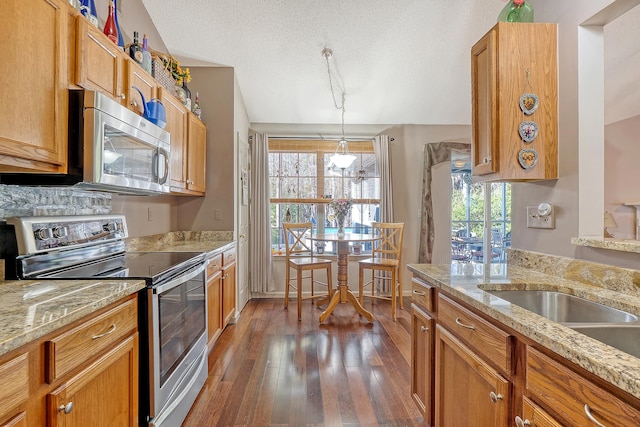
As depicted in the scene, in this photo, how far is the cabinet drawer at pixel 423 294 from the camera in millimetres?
1617

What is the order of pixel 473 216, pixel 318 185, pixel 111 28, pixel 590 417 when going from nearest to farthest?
pixel 590 417 → pixel 111 28 → pixel 318 185 → pixel 473 216

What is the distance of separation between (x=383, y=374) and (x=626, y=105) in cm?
369

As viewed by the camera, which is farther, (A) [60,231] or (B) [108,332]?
(A) [60,231]

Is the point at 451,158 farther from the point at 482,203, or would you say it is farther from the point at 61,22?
the point at 61,22

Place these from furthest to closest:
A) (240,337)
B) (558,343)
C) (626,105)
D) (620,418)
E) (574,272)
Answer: (626,105) → (240,337) → (574,272) → (558,343) → (620,418)

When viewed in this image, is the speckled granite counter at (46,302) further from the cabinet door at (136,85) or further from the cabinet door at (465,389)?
the cabinet door at (465,389)

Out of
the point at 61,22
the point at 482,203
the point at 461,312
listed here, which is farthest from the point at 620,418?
the point at 482,203

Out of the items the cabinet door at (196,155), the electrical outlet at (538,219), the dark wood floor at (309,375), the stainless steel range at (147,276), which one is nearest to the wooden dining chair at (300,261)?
the dark wood floor at (309,375)

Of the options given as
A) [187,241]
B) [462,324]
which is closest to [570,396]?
[462,324]

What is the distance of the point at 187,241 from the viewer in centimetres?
329

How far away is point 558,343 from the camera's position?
79 centimetres

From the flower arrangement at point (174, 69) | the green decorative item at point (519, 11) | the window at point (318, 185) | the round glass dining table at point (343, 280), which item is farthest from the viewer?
the window at point (318, 185)

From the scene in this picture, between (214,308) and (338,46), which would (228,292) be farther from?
(338,46)

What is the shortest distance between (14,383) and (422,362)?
1678 mm
